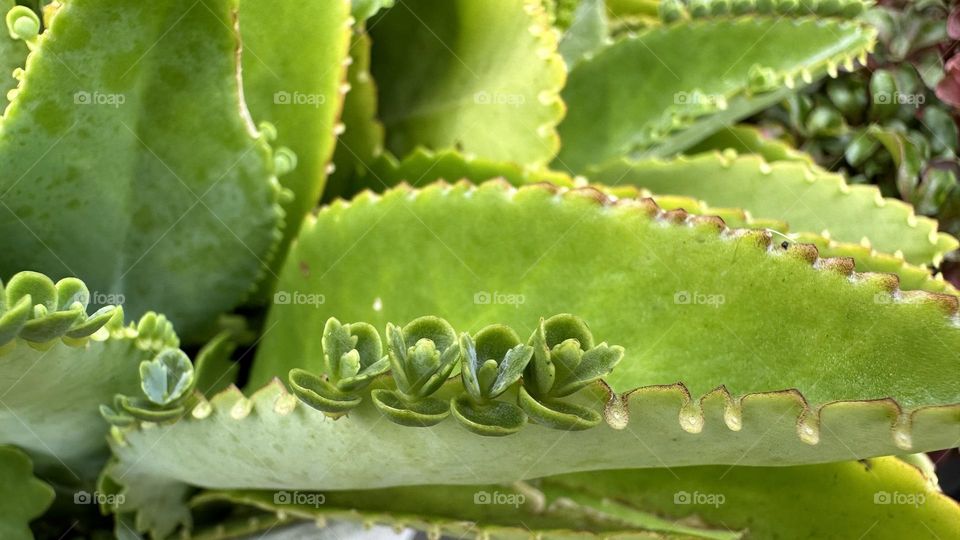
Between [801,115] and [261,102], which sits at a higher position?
[261,102]

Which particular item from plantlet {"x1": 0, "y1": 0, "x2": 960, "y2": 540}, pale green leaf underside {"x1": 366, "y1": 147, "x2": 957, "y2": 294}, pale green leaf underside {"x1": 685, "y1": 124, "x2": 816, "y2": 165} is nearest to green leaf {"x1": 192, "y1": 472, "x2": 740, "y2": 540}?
plantlet {"x1": 0, "y1": 0, "x2": 960, "y2": 540}

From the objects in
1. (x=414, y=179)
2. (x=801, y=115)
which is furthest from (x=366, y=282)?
(x=801, y=115)

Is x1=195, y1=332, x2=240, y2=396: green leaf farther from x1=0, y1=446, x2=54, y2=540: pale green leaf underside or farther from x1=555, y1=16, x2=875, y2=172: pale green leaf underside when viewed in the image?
Answer: x1=555, y1=16, x2=875, y2=172: pale green leaf underside

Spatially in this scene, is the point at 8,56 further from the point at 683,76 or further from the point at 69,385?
the point at 683,76

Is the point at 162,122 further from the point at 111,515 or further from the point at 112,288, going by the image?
the point at 111,515

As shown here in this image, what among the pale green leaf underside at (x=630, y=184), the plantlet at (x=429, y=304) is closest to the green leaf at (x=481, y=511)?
A: the plantlet at (x=429, y=304)

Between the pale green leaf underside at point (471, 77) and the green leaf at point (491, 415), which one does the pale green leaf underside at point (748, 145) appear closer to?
the pale green leaf underside at point (471, 77)

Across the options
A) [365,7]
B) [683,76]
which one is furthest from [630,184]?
[365,7]
